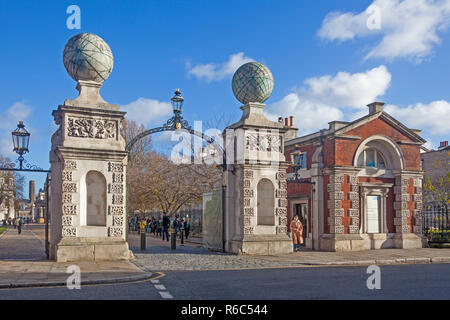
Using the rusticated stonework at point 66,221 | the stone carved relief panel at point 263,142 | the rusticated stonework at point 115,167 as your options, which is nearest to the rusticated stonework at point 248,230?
the stone carved relief panel at point 263,142

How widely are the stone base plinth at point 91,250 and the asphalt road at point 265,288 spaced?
4020 mm

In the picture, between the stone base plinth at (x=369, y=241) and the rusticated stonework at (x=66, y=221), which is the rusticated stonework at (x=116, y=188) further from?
the stone base plinth at (x=369, y=241)

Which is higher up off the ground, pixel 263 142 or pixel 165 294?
pixel 263 142

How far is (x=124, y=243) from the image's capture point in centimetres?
1662

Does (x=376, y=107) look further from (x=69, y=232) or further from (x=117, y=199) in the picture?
(x=69, y=232)

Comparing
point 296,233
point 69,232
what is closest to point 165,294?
point 69,232

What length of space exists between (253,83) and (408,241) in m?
11.1

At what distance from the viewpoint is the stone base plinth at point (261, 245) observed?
18.7 m

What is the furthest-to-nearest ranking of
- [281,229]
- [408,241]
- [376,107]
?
[376,107] < [408,241] < [281,229]

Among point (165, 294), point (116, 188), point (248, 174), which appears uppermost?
point (248, 174)

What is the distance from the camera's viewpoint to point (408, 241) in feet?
76.1
